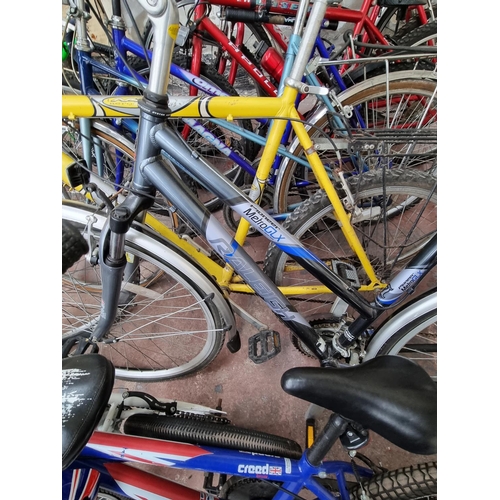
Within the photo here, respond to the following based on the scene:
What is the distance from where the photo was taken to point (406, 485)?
0.73 meters

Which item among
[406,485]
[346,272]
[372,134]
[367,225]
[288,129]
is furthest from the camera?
[367,225]

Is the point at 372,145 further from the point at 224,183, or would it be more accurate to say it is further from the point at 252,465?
the point at 252,465

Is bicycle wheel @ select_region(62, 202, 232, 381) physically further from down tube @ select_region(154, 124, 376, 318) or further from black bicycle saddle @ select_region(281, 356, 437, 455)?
black bicycle saddle @ select_region(281, 356, 437, 455)

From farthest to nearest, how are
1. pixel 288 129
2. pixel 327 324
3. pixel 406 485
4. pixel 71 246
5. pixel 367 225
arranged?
pixel 367 225 → pixel 288 129 → pixel 327 324 → pixel 406 485 → pixel 71 246

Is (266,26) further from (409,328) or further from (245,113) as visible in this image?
(409,328)

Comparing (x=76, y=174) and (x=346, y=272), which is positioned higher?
(x=76, y=174)

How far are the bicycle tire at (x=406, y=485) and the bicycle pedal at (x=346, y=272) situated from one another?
52 centimetres

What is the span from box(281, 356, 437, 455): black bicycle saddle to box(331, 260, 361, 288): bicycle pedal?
1.59ft

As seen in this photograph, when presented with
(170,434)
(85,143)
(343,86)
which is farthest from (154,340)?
(343,86)

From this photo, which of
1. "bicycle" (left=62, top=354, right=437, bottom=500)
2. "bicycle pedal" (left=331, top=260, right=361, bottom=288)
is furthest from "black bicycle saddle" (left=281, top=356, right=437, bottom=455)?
"bicycle pedal" (left=331, top=260, right=361, bottom=288)

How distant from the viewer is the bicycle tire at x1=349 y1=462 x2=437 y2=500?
0.72m

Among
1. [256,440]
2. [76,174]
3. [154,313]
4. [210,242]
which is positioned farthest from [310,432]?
[76,174]

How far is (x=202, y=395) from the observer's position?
4.22ft

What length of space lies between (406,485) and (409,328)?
432mm
